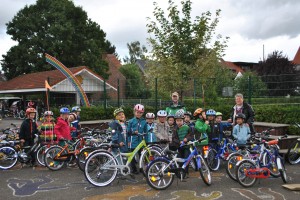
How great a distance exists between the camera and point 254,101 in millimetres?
13336

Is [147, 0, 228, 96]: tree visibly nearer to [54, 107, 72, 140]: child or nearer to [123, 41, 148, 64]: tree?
[54, 107, 72, 140]: child

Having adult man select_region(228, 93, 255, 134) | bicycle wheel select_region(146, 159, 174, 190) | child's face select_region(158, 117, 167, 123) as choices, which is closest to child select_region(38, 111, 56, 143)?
child's face select_region(158, 117, 167, 123)

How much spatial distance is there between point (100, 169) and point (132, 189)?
73cm

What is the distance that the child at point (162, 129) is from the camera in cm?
796

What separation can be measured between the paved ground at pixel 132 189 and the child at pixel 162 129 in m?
0.98

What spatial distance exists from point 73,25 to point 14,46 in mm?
6579

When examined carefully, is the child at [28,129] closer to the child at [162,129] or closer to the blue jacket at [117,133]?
the blue jacket at [117,133]

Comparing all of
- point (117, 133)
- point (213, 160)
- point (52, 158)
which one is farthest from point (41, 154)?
point (213, 160)

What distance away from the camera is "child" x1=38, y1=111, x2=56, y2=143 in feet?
29.4

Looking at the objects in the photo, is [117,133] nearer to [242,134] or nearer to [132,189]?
[132,189]

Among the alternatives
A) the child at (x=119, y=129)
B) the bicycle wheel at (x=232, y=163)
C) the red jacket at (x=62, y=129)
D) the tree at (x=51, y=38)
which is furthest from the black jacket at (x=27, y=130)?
the tree at (x=51, y=38)

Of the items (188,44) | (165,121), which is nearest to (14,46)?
(188,44)

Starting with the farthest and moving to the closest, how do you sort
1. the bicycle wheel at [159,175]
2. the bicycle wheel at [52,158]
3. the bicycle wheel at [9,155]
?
the bicycle wheel at [9,155] < the bicycle wheel at [52,158] < the bicycle wheel at [159,175]

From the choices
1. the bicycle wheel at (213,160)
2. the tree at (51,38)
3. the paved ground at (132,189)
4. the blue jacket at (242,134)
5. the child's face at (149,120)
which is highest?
the tree at (51,38)
